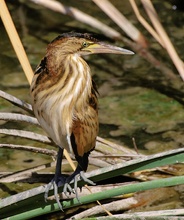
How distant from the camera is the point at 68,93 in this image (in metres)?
3.00

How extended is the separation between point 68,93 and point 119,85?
195cm

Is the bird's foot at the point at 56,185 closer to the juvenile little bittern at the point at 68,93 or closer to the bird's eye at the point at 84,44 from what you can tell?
the juvenile little bittern at the point at 68,93

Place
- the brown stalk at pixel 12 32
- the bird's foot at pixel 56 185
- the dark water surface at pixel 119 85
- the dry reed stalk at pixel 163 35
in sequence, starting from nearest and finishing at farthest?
the bird's foot at pixel 56 185
the brown stalk at pixel 12 32
the dry reed stalk at pixel 163 35
the dark water surface at pixel 119 85

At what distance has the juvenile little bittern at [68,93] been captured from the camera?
117 inches

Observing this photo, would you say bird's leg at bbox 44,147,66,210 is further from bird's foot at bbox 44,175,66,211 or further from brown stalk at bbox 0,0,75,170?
brown stalk at bbox 0,0,75,170

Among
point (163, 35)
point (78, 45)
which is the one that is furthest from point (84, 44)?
point (163, 35)

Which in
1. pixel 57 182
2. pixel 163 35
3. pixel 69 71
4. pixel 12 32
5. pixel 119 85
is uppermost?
pixel 12 32

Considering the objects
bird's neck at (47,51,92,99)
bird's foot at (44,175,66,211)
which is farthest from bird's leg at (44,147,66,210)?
bird's neck at (47,51,92,99)

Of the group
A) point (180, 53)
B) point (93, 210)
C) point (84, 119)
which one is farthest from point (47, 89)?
point (180, 53)

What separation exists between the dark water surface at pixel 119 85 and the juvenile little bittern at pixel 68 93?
1.03 m

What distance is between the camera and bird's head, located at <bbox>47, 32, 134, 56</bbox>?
296cm

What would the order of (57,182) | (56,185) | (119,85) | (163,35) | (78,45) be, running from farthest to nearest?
(119,85)
(163,35)
(57,182)
(56,185)
(78,45)

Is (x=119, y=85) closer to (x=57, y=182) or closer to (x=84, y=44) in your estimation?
(x=57, y=182)

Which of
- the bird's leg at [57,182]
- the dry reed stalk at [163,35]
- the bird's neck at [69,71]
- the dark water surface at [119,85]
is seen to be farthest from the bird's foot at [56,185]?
the dry reed stalk at [163,35]
